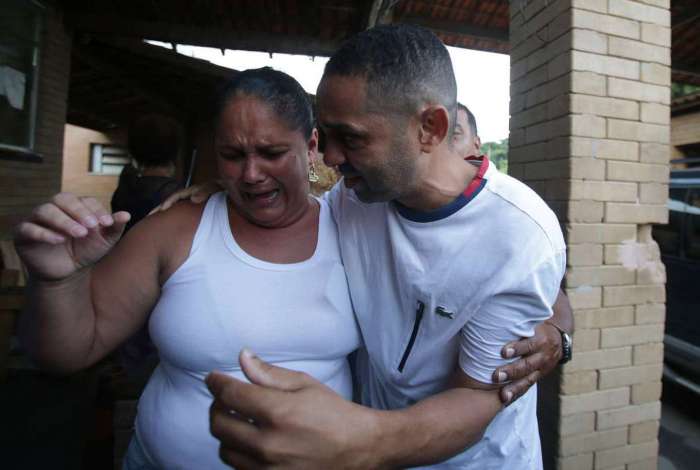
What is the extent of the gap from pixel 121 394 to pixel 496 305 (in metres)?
2.48

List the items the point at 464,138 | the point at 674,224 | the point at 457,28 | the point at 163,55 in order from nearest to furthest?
the point at 464,138 → the point at 674,224 → the point at 457,28 → the point at 163,55

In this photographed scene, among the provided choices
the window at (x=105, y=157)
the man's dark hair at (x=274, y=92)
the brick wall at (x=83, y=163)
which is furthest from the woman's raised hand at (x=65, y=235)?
the window at (x=105, y=157)

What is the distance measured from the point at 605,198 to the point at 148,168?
8.86 ft

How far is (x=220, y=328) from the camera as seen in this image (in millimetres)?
1327

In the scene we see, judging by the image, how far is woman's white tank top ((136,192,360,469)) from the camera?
133cm

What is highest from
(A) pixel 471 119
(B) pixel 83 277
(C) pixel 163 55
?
(C) pixel 163 55

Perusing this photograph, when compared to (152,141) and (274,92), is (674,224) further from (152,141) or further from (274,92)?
(152,141)

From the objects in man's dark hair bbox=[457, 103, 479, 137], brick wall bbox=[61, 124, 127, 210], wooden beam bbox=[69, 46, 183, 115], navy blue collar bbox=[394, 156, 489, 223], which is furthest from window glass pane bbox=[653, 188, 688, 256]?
brick wall bbox=[61, 124, 127, 210]

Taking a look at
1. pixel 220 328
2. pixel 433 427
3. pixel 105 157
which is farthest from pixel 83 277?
pixel 105 157

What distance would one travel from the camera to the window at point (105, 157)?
13914 mm

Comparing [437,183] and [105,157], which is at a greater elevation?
[105,157]

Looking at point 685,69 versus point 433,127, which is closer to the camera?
point 433,127

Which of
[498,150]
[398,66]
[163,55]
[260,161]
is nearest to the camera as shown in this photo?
[398,66]

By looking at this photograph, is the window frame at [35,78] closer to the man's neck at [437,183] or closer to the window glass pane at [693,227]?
the man's neck at [437,183]
